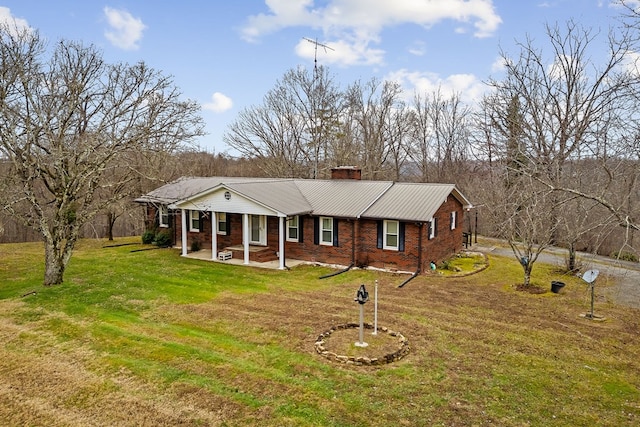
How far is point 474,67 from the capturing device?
2319 cm

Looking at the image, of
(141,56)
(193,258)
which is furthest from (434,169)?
(141,56)

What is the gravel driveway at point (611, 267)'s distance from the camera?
13.8 meters

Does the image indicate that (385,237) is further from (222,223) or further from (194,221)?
(194,221)

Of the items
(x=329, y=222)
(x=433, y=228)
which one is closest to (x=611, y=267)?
(x=433, y=228)

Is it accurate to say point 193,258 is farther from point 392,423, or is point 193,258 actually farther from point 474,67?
point 474,67

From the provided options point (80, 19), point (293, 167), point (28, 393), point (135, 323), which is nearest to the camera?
point (28, 393)

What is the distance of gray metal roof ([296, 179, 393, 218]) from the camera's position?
1767 centimetres

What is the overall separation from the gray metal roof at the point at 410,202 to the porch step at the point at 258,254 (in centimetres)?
462

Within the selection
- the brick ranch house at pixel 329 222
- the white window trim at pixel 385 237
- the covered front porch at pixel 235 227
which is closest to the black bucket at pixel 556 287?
the brick ranch house at pixel 329 222

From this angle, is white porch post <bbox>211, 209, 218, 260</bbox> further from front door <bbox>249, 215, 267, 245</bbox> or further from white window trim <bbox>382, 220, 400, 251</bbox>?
white window trim <bbox>382, 220, 400, 251</bbox>

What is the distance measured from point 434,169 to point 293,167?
1234cm

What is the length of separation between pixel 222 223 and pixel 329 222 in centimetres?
556

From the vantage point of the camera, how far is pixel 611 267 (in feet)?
60.6

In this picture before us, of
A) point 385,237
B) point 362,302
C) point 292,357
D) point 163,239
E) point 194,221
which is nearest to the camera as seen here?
point 292,357
